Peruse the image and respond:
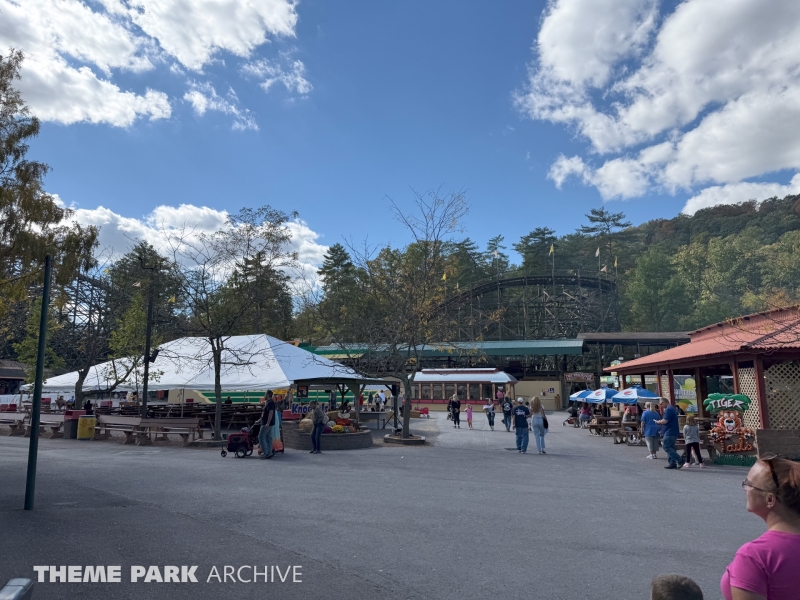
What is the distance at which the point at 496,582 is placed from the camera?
17.0 feet

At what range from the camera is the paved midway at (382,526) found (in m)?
5.18

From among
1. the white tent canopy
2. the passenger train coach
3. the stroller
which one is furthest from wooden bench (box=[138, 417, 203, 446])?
the passenger train coach

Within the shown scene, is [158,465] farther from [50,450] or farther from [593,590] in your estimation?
[593,590]

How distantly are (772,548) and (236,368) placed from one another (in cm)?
2127

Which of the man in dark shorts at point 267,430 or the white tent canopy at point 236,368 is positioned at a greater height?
the white tent canopy at point 236,368

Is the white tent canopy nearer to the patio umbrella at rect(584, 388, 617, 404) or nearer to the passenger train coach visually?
the patio umbrella at rect(584, 388, 617, 404)

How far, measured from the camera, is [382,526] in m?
7.14

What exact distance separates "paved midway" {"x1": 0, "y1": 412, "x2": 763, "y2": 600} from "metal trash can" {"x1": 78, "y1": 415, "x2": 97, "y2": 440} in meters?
7.15

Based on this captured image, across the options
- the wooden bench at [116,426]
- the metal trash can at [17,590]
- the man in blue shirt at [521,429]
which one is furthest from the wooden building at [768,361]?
the wooden bench at [116,426]

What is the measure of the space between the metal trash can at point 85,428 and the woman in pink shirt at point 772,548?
2169 centimetres

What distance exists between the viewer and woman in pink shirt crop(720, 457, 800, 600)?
2.10 m

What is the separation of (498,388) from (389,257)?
19.6 meters

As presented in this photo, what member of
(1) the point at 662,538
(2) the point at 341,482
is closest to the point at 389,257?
(2) the point at 341,482

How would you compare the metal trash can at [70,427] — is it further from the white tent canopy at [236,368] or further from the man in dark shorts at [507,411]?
the man in dark shorts at [507,411]
